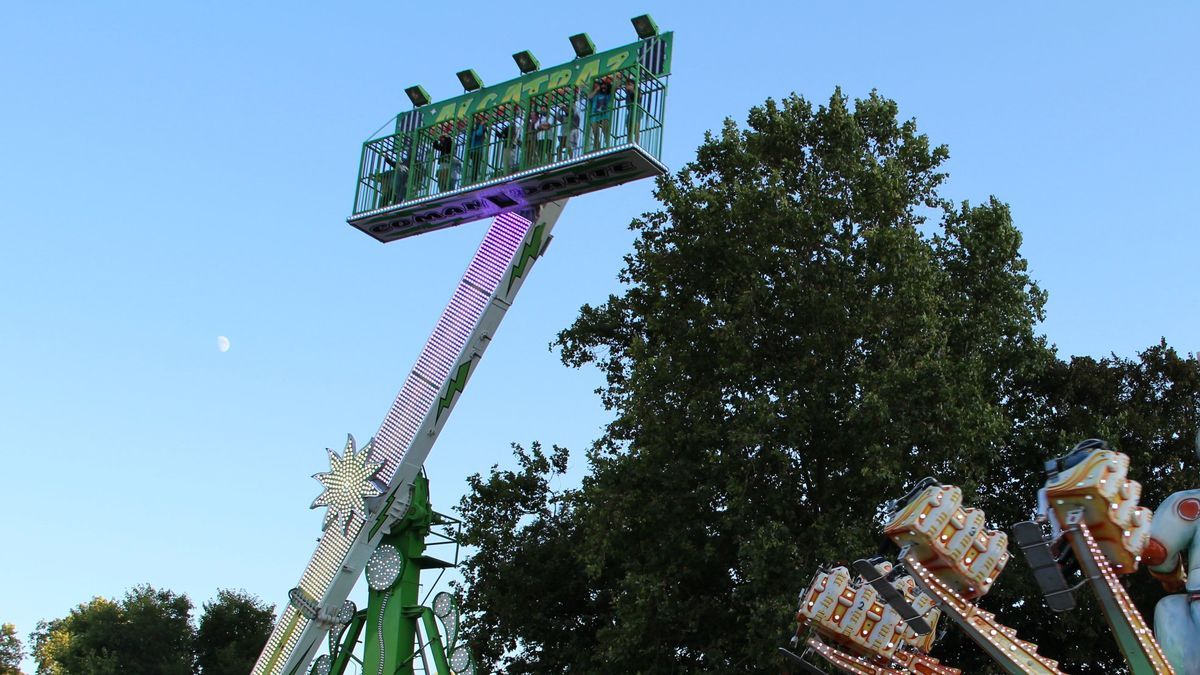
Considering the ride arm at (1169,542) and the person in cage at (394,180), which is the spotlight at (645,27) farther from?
the ride arm at (1169,542)

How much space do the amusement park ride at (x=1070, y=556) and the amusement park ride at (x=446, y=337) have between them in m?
11.9

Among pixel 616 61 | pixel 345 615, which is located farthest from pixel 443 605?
pixel 616 61

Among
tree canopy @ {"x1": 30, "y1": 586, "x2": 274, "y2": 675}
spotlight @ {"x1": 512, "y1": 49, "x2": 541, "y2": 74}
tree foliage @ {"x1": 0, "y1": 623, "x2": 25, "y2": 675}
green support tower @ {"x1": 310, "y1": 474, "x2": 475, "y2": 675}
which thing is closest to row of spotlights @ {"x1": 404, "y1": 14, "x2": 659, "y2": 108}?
spotlight @ {"x1": 512, "y1": 49, "x2": 541, "y2": 74}

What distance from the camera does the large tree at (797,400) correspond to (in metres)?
24.4

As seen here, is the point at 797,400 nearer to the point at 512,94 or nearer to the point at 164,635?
the point at 512,94

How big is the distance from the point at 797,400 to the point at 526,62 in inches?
346

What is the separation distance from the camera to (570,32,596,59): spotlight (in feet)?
86.1

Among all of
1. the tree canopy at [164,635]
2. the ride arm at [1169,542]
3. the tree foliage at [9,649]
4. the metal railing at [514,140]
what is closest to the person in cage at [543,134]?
the metal railing at [514,140]

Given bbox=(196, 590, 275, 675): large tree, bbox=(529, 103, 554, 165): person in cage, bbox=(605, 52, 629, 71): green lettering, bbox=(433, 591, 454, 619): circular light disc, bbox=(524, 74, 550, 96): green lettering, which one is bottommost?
bbox=(196, 590, 275, 675): large tree

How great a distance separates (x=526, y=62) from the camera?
27422 mm

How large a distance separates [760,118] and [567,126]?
17.5ft

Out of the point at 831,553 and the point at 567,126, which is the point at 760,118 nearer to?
the point at 567,126

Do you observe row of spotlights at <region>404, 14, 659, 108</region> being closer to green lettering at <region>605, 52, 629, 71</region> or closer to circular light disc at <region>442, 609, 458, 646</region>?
green lettering at <region>605, 52, 629, 71</region>

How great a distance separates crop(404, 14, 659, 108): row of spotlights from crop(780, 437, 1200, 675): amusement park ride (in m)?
13.4
